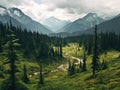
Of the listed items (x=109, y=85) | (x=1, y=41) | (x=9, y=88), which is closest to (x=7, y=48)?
(x=9, y=88)

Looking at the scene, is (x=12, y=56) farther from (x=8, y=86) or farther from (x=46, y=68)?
(x=46, y=68)

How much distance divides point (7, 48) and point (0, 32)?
163 m

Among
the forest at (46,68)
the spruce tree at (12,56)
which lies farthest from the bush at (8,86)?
the spruce tree at (12,56)

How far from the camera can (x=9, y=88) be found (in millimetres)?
41656

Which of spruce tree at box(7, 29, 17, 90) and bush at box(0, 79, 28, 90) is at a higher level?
spruce tree at box(7, 29, 17, 90)

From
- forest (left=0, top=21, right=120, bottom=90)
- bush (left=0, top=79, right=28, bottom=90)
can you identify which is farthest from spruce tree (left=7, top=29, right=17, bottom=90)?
bush (left=0, top=79, right=28, bottom=90)

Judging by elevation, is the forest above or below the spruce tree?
below

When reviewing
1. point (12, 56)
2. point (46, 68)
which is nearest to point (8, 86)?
point (12, 56)

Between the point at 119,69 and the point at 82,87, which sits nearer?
the point at 82,87

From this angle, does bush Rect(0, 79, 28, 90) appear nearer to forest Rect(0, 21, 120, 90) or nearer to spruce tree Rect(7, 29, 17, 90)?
forest Rect(0, 21, 120, 90)

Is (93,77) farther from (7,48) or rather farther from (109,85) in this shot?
(7,48)

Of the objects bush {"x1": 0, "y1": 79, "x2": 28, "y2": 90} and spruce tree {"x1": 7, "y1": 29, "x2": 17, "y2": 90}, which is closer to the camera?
spruce tree {"x1": 7, "y1": 29, "x2": 17, "y2": 90}

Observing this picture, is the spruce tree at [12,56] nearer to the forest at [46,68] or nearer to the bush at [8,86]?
the forest at [46,68]

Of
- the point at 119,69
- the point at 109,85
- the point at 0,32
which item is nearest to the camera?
the point at 109,85
